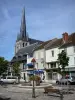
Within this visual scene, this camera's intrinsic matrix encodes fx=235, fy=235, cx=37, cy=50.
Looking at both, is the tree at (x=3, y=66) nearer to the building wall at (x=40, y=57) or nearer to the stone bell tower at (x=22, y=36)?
the building wall at (x=40, y=57)

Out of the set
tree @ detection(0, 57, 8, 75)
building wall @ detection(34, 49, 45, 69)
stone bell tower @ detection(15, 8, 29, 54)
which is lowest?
tree @ detection(0, 57, 8, 75)

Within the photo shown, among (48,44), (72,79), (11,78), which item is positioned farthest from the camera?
(48,44)

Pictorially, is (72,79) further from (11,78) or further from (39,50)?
(39,50)

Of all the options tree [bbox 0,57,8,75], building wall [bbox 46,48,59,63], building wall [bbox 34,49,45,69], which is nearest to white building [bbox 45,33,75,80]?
building wall [bbox 46,48,59,63]

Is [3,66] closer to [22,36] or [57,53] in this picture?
[57,53]

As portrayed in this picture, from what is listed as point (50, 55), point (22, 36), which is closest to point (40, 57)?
point (50, 55)

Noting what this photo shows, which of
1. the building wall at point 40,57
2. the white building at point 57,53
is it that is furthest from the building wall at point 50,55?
the building wall at point 40,57

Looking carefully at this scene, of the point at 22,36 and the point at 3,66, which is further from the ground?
the point at 22,36

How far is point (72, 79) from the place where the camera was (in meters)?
44.3

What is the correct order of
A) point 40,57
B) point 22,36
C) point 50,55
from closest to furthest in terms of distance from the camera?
1. point 50,55
2. point 40,57
3. point 22,36

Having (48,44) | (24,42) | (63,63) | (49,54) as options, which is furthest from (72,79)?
(24,42)

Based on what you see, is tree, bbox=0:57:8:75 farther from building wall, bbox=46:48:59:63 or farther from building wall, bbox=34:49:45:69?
building wall, bbox=46:48:59:63

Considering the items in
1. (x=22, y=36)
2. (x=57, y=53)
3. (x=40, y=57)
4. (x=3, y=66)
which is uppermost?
(x=22, y=36)

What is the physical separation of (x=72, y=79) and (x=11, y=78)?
14.2m
